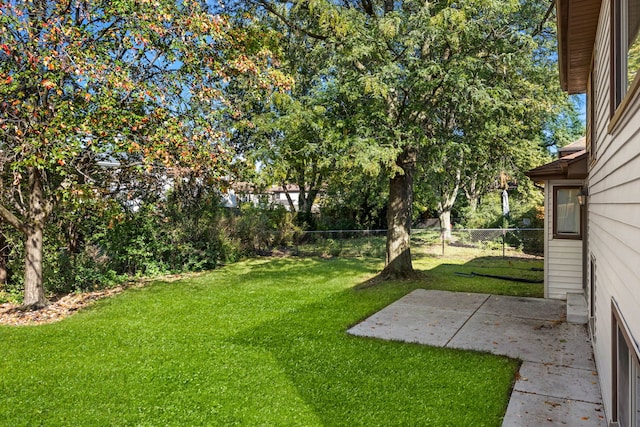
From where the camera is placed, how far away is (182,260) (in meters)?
12.8

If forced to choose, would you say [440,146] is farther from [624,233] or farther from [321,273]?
[624,233]

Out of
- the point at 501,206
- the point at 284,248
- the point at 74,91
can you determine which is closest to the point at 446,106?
the point at 74,91

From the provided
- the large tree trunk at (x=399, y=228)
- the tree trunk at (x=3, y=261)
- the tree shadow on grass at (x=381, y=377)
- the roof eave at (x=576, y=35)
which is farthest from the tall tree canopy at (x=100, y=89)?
the roof eave at (x=576, y=35)

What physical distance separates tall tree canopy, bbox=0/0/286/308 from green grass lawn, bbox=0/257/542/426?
2424 mm

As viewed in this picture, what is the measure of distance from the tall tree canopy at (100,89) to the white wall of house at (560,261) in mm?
5707

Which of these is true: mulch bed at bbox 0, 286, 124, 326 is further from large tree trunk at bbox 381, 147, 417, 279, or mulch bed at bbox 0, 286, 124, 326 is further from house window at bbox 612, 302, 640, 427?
house window at bbox 612, 302, 640, 427

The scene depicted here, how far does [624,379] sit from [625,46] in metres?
2.26

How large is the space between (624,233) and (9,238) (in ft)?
35.2

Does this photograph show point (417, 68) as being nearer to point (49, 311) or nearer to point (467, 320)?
point (467, 320)

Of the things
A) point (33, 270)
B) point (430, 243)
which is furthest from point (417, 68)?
point (430, 243)

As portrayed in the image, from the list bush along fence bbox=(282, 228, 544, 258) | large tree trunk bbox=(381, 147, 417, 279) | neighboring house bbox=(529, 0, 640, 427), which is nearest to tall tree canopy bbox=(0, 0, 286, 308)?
large tree trunk bbox=(381, 147, 417, 279)

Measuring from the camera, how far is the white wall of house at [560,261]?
8.08 meters

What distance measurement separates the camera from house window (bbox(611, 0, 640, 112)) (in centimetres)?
242

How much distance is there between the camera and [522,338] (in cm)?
595
